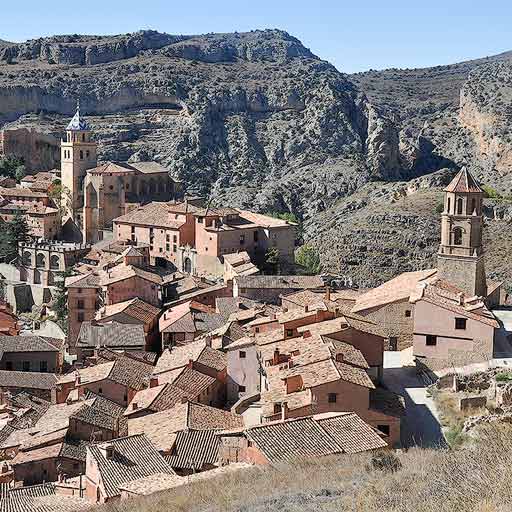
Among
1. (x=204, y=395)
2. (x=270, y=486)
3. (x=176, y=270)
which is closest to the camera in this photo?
(x=270, y=486)

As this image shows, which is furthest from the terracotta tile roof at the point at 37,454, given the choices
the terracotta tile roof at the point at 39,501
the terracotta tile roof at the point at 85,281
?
the terracotta tile roof at the point at 85,281

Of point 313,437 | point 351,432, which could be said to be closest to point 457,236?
point 351,432

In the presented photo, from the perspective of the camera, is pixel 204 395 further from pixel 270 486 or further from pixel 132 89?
pixel 132 89

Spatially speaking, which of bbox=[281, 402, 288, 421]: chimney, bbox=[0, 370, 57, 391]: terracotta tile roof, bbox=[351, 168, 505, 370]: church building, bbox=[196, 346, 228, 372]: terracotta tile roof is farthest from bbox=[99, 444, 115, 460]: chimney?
bbox=[0, 370, 57, 391]: terracotta tile roof

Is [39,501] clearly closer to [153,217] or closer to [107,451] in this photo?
[107,451]

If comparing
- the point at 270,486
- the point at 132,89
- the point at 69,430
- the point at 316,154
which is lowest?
the point at 69,430

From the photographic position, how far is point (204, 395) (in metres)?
29.7

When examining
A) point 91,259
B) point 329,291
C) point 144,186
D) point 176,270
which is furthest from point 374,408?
point 144,186

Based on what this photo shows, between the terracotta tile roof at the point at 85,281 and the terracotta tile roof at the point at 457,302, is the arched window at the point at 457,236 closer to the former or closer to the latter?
the terracotta tile roof at the point at 457,302

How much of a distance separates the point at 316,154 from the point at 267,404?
6740 cm

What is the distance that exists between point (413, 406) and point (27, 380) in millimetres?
15777

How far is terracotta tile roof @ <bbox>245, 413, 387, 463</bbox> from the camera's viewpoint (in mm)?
19750

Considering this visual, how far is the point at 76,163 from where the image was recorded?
203ft

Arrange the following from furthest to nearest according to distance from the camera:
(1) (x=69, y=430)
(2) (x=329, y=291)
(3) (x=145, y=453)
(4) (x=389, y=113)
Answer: (4) (x=389, y=113) < (2) (x=329, y=291) < (1) (x=69, y=430) < (3) (x=145, y=453)
